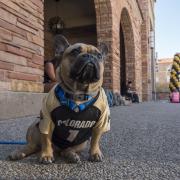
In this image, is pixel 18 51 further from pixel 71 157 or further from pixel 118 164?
pixel 118 164

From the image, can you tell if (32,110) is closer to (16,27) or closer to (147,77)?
(16,27)

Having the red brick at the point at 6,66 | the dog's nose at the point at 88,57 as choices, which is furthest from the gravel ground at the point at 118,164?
the red brick at the point at 6,66

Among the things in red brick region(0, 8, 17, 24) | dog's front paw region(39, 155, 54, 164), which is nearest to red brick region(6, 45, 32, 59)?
red brick region(0, 8, 17, 24)

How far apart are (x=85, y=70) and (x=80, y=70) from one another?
32 millimetres

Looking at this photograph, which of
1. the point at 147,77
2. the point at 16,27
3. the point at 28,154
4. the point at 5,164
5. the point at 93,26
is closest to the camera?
the point at 5,164

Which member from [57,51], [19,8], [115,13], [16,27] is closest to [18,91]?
[16,27]

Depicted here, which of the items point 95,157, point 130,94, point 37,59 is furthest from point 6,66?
point 130,94

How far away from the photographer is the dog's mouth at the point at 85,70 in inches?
72.9

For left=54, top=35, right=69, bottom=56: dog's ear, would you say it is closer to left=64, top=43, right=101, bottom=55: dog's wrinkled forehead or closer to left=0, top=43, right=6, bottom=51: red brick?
left=64, top=43, right=101, bottom=55: dog's wrinkled forehead

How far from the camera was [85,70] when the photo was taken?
6.06 feet

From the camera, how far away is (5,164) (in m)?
1.83

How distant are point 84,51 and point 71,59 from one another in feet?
0.33

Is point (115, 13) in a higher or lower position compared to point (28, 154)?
higher

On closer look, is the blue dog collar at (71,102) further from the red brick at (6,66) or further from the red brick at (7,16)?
the red brick at (7,16)
